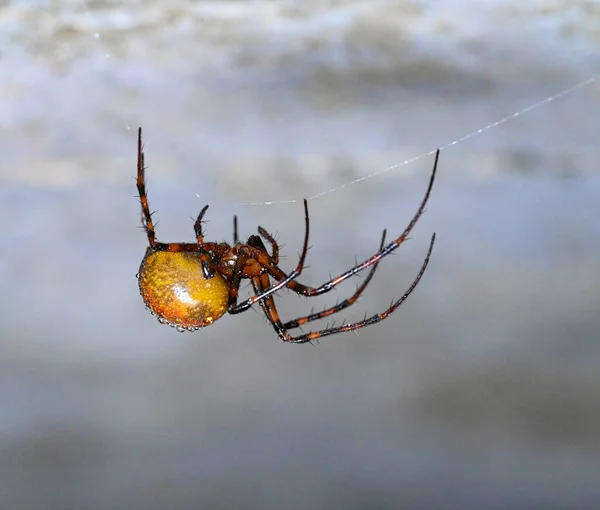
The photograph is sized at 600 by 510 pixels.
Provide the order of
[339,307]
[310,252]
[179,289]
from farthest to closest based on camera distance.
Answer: [310,252] → [339,307] → [179,289]

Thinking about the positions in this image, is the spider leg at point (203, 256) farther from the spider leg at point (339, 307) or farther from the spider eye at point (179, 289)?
the spider leg at point (339, 307)

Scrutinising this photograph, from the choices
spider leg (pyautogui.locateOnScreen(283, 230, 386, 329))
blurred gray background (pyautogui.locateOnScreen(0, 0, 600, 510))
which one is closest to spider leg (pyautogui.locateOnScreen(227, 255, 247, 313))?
spider leg (pyautogui.locateOnScreen(283, 230, 386, 329))

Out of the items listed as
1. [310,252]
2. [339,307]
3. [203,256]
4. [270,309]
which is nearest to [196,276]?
[203,256]

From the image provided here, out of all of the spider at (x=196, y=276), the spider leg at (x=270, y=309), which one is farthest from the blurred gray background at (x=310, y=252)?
the spider at (x=196, y=276)

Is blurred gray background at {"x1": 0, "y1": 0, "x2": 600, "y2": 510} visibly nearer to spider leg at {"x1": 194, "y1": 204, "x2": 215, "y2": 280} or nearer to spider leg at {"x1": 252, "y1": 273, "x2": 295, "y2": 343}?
spider leg at {"x1": 252, "y1": 273, "x2": 295, "y2": 343}

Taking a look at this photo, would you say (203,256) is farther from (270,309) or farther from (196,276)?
(270,309)

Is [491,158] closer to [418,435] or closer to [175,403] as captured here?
[418,435]

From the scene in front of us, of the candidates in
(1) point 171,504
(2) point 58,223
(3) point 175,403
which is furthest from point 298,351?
(2) point 58,223

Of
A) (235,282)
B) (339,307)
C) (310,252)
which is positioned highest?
(310,252)
